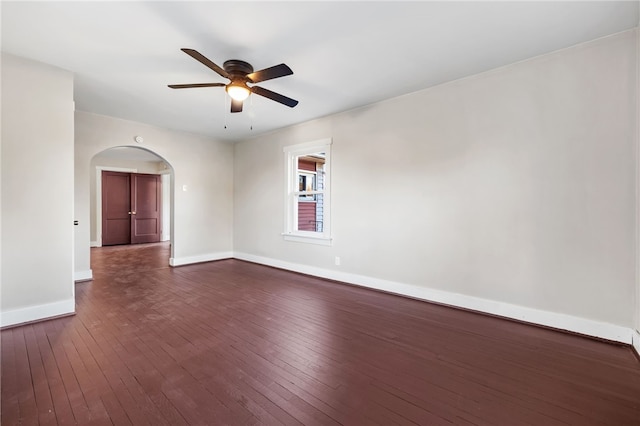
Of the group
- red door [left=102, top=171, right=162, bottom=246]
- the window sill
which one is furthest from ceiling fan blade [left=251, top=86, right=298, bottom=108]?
red door [left=102, top=171, right=162, bottom=246]

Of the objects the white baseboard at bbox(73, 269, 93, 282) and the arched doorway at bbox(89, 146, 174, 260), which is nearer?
the white baseboard at bbox(73, 269, 93, 282)

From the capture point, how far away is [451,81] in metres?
3.38

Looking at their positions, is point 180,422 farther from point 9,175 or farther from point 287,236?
point 287,236

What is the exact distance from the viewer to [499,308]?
310 cm

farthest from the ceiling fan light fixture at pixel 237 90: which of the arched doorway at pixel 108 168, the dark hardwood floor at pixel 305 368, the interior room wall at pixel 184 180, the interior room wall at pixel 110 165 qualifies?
the interior room wall at pixel 110 165

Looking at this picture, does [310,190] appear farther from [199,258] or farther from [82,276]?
[82,276]

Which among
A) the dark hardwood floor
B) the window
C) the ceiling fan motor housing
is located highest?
the ceiling fan motor housing

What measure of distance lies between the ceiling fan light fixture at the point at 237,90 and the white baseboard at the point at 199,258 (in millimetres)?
3986

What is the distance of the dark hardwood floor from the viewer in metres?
1.67

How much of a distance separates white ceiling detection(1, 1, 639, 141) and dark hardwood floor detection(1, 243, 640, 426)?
2.76m

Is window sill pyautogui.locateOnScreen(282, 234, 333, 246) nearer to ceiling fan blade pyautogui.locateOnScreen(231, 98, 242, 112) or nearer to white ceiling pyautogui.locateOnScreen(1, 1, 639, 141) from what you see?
white ceiling pyautogui.locateOnScreen(1, 1, 639, 141)

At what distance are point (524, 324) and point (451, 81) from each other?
2849 mm

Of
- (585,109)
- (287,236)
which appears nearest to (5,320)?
(287,236)

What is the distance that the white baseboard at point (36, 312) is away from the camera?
283cm
